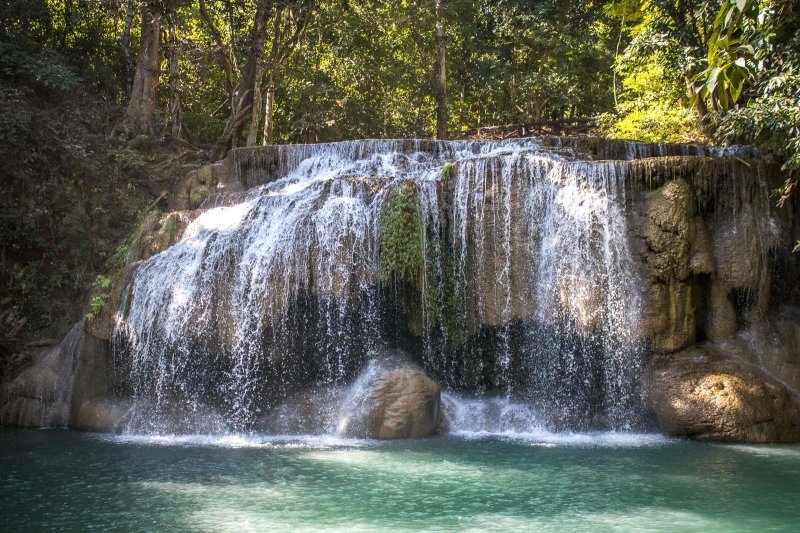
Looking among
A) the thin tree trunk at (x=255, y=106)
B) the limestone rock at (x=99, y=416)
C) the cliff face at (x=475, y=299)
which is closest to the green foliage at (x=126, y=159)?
the thin tree trunk at (x=255, y=106)

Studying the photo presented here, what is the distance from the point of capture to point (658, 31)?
49.1 feet

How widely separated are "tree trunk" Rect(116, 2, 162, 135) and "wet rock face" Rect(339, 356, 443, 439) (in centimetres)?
1073

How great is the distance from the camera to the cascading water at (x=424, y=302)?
37.0 feet

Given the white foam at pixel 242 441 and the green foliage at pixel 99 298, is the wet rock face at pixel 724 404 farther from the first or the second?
the green foliage at pixel 99 298

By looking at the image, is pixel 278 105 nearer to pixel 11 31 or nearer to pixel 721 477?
pixel 11 31

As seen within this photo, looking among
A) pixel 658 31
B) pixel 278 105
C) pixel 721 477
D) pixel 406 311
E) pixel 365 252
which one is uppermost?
pixel 278 105

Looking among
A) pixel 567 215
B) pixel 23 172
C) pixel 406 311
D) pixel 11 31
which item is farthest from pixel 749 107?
pixel 11 31

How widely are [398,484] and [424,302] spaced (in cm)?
461

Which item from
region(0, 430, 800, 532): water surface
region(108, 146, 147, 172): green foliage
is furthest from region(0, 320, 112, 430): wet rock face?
region(108, 146, 147, 172): green foliage

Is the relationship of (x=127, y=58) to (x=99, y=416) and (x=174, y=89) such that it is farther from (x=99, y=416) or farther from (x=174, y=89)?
(x=99, y=416)

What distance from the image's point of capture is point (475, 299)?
11.9 meters

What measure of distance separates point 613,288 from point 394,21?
56.7 feet

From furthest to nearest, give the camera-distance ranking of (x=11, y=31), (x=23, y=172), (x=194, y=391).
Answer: (x=11, y=31) → (x=23, y=172) → (x=194, y=391)

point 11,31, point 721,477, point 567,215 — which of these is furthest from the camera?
point 11,31
